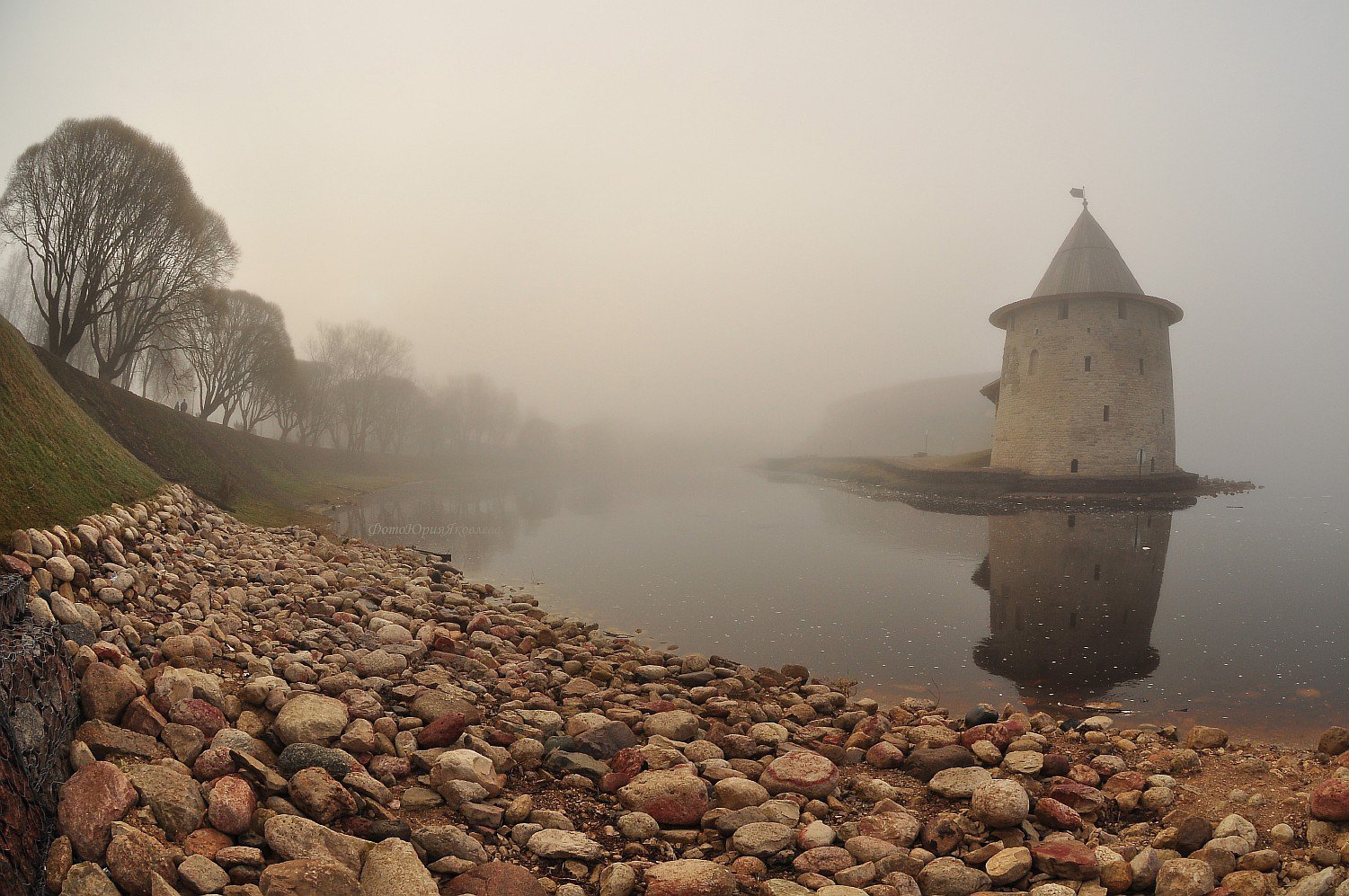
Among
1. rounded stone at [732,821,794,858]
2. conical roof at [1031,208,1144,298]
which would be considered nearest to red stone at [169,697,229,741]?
rounded stone at [732,821,794,858]

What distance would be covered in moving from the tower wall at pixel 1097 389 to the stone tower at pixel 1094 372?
5cm

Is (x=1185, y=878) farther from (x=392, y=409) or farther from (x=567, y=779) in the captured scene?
(x=392, y=409)

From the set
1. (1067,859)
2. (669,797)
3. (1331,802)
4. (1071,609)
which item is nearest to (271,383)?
(1071,609)

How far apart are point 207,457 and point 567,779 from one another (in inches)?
966

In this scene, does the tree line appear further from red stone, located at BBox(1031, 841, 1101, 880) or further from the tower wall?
the tower wall

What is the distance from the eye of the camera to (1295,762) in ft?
19.7

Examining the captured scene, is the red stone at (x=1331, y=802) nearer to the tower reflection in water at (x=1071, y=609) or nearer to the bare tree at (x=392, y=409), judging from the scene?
the tower reflection in water at (x=1071, y=609)

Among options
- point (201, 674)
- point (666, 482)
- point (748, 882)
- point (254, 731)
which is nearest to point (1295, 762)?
point (748, 882)

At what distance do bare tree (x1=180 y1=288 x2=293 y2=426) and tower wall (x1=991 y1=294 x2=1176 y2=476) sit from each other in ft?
147

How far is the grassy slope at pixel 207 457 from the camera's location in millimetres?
18672

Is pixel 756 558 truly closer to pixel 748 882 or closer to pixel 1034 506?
pixel 748 882

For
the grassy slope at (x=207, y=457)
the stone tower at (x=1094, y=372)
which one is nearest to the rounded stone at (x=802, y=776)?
the grassy slope at (x=207, y=457)

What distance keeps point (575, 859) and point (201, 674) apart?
3.44 m

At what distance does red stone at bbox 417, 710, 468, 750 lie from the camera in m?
5.58
